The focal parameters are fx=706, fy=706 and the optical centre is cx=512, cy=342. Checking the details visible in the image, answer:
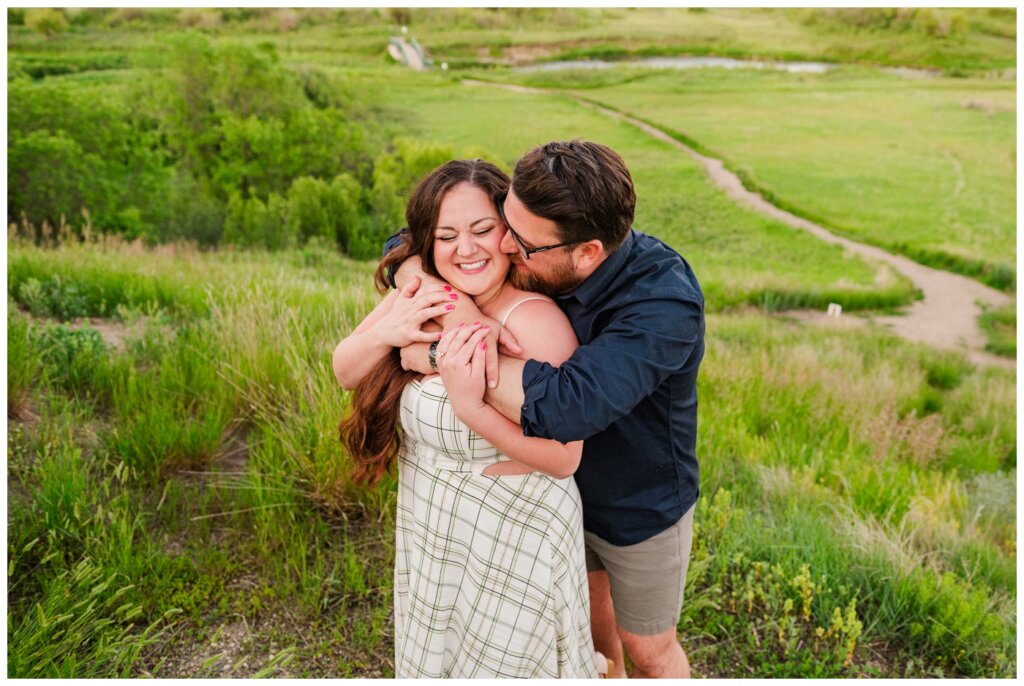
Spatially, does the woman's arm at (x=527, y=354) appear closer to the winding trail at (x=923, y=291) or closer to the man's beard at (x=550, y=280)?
the man's beard at (x=550, y=280)

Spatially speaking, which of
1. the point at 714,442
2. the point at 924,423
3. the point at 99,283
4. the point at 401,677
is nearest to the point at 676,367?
the point at 401,677

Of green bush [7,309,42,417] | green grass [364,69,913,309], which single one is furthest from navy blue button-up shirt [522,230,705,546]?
green grass [364,69,913,309]

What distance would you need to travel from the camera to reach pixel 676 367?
1.72 m

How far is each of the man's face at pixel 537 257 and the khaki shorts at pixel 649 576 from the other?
2.72 feet

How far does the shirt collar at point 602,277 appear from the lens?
5.97 feet

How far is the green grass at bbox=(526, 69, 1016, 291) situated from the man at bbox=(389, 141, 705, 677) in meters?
25.3

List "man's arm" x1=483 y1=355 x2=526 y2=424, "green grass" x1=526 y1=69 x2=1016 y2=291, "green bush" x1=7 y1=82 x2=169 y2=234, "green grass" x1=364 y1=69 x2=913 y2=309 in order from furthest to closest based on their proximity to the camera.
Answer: "green grass" x1=526 y1=69 x2=1016 y2=291 < "green grass" x1=364 y1=69 x2=913 y2=309 < "green bush" x1=7 y1=82 x2=169 y2=234 < "man's arm" x1=483 y1=355 x2=526 y2=424

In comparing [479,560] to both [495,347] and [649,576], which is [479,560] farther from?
[495,347]

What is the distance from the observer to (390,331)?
1945 millimetres

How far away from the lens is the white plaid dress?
6.31 feet

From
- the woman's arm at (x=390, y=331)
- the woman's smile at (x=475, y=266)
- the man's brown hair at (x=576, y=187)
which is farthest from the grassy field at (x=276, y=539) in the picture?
the man's brown hair at (x=576, y=187)

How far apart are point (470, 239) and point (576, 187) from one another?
35 cm

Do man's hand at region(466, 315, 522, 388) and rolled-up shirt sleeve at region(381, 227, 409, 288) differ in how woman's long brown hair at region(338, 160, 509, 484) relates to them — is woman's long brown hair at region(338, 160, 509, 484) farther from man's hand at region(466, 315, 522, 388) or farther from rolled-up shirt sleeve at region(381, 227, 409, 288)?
man's hand at region(466, 315, 522, 388)

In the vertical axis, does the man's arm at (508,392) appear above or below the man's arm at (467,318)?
below
